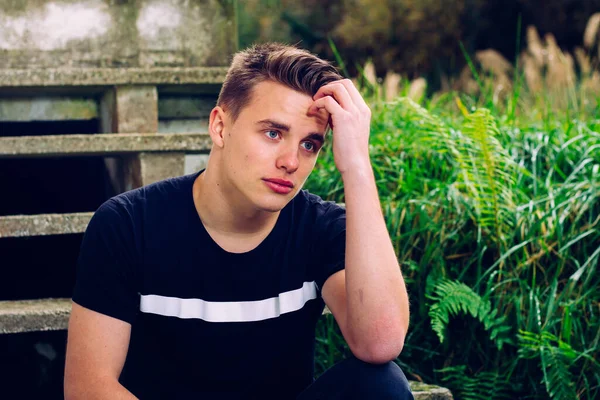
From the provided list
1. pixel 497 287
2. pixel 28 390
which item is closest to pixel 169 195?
pixel 497 287

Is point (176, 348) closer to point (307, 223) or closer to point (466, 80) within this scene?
point (307, 223)

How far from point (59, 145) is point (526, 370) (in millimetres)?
1900

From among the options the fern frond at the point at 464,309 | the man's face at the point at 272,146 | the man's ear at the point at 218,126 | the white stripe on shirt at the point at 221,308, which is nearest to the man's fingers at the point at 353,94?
the man's face at the point at 272,146

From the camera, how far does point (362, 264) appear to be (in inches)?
85.1

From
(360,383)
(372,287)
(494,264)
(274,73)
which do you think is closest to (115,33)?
(274,73)

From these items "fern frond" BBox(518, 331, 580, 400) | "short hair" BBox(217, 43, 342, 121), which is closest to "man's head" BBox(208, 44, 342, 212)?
"short hair" BBox(217, 43, 342, 121)

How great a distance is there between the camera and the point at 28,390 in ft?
11.3

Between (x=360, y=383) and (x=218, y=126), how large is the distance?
0.83 metres

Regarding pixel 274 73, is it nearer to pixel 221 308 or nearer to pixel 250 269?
pixel 250 269

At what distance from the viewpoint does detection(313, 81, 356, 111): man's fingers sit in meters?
2.30

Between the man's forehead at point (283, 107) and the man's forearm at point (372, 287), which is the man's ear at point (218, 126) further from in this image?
the man's forearm at point (372, 287)

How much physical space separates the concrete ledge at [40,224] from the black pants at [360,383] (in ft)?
3.95

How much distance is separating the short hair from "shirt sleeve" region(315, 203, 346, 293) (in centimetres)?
37

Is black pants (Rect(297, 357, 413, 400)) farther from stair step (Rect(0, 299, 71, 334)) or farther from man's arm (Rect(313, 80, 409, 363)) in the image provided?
stair step (Rect(0, 299, 71, 334))
